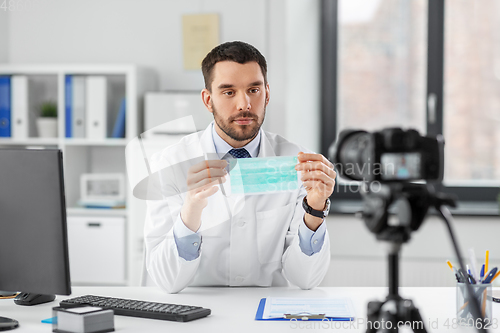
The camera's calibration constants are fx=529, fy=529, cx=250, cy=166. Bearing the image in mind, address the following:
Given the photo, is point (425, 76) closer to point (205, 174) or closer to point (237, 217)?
point (237, 217)

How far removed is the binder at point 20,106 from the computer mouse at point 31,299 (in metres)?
1.84

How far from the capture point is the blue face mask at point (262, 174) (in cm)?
143

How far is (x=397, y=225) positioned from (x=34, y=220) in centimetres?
81

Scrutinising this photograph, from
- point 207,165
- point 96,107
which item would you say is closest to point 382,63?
point 96,107

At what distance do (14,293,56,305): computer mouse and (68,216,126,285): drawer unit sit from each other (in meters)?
1.52

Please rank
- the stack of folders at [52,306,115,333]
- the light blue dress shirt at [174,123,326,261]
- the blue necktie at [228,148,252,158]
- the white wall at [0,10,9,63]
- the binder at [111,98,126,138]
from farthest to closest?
the white wall at [0,10,9,63] → the binder at [111,98,126,138] → the blue necktie at [228,148,252,158] → the light blue dress shirt at [174,123,326,261] → the stack of folders at [52,306,115,333]

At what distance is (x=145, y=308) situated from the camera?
1.25m

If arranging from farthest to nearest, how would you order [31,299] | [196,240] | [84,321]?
[196,240]
[31,299]
[84,321]

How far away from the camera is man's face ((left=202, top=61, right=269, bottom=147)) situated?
1.64 metres

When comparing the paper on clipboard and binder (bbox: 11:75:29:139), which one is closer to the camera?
the paper on clipboard

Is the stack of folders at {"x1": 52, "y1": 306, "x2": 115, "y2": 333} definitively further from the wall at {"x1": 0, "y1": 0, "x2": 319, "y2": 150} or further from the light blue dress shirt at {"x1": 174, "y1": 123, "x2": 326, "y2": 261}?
the wall at {"x1": 0, "y1": 0, "x2": 319, "y2": 150}

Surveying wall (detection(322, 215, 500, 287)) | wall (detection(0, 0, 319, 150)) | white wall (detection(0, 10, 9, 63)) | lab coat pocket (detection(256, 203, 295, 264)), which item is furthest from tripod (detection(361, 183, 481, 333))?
white wall (detection(0, 10, 9, 63))

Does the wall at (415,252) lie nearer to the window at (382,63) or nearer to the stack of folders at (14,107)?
the window at (382,63)

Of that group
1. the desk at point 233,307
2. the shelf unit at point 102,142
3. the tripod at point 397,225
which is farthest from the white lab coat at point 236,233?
the shelf unit at point 102,142
